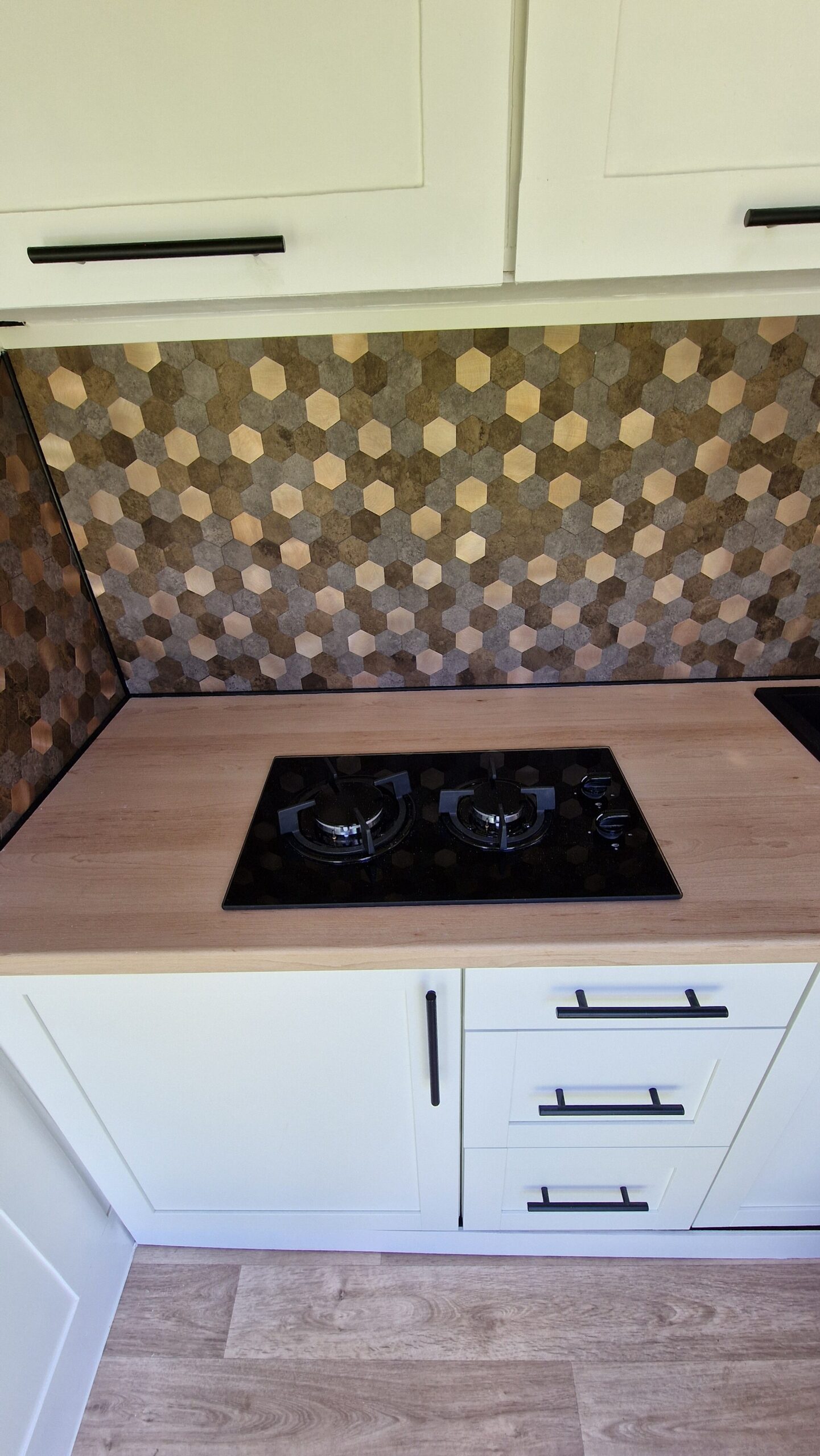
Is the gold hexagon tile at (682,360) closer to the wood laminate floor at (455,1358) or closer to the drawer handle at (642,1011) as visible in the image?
the drawer handle at (642,1011)

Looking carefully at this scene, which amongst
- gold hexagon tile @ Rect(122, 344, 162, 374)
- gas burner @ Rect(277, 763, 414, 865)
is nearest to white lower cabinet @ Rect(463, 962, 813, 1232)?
gas burner @ Rect(277, 763, 414, 865)

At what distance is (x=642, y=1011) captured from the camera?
34.0 inches

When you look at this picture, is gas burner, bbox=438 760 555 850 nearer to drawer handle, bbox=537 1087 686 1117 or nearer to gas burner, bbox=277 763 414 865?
gas burner, bbox=277 763 414 865

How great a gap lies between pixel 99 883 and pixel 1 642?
39cm

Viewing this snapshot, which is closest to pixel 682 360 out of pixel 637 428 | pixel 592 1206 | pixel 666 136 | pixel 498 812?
pixel 637 428

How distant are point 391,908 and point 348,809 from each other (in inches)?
6.8

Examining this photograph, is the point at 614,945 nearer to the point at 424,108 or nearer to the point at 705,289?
the point at 705,289

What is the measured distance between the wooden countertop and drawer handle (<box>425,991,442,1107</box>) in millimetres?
→ 77

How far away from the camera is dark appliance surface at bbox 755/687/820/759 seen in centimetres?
111

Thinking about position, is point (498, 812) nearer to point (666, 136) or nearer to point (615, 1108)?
point (615, 1108)

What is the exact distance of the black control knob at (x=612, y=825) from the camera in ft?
3.09

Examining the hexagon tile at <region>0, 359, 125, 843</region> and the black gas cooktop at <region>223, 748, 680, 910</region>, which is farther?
the hexagon tile at <region>0, 359, 125, 843</region>

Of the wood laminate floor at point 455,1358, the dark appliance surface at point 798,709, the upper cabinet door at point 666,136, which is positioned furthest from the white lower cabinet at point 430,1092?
the upper cabinet door at point 666,136

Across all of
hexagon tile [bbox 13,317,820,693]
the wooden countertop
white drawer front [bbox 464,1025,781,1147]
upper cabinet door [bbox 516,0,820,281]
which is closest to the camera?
upper cabinet door [bbox 516,0,820,281]
